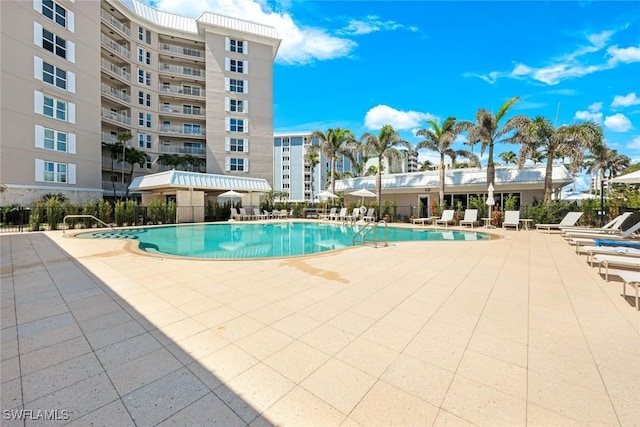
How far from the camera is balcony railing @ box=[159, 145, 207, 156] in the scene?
3165 centimetres

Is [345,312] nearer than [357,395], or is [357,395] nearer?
[357,395]

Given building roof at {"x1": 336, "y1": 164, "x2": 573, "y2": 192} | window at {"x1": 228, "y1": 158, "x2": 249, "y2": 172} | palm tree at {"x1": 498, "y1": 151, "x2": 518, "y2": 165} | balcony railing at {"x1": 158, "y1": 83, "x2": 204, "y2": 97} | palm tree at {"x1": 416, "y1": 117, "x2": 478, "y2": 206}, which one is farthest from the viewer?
palm tree at {"x1": 498, "y1": 151, "x2": 518, "y2": 165}

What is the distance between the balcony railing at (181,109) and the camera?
31.8 metres

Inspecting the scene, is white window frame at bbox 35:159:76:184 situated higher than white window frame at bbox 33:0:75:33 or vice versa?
white window frame at bbox 33:0:75:33

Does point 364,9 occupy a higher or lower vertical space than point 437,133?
higher

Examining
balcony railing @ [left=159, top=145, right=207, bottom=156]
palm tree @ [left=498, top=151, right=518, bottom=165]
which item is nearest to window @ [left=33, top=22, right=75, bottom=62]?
balcony railing @ [left=159, top=145, right=207, bottom=156]

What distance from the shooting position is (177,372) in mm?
2369

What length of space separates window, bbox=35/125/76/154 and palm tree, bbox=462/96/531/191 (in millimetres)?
29467

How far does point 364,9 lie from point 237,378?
15.1m

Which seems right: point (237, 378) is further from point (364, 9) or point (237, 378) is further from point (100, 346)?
point (364, 9)

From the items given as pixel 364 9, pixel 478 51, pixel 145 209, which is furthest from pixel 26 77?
pixel 478 51

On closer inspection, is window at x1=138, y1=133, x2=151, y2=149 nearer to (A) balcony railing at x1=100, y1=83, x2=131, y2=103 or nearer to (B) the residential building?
(A) balcony railing at x1=100, y1=83, x2=131, y2=103

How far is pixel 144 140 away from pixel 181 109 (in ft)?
Result: 18.4

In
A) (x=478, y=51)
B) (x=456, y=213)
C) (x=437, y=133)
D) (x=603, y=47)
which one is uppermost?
(x=478, y=51)
